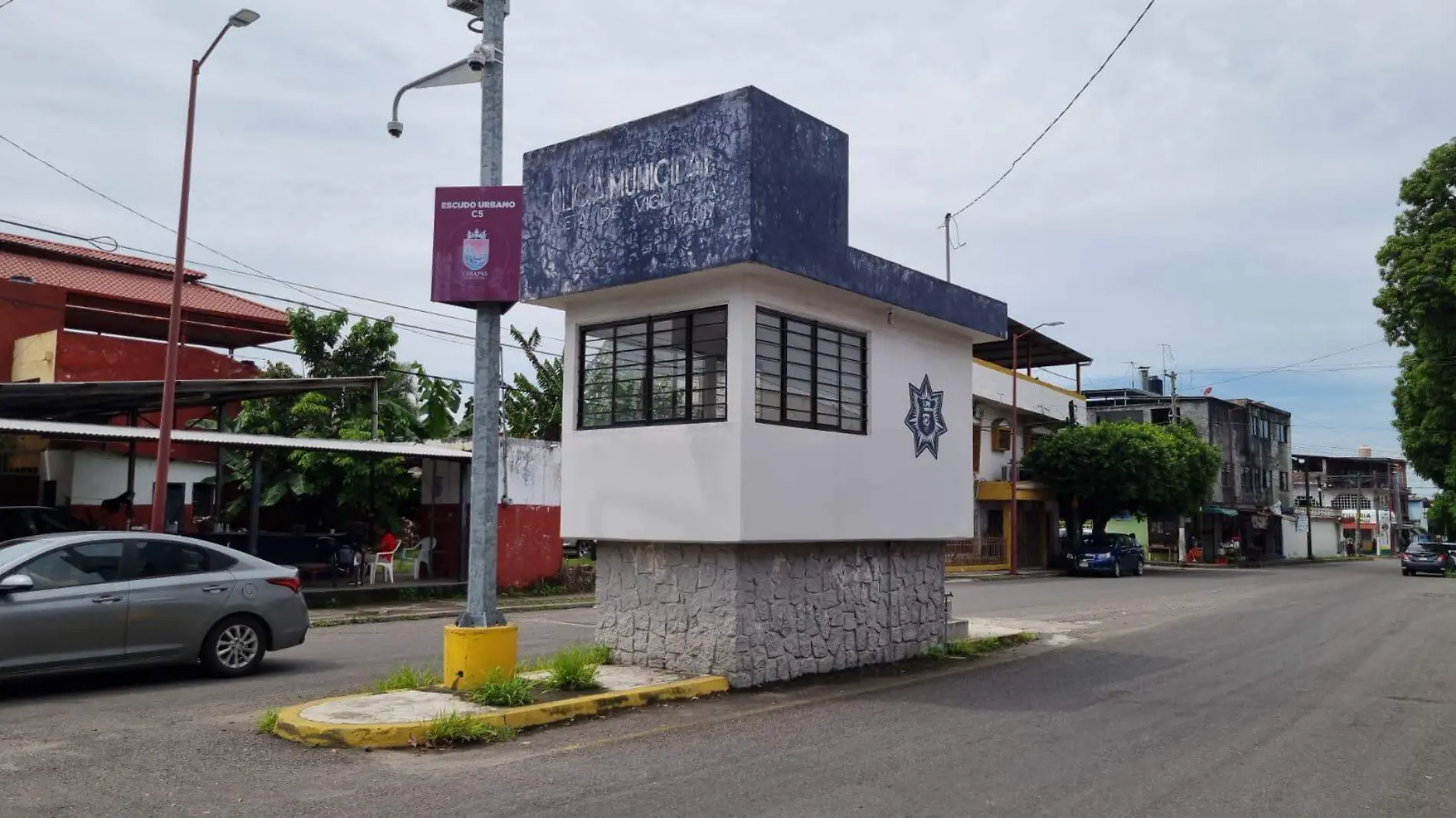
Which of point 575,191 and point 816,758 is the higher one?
point 575,191

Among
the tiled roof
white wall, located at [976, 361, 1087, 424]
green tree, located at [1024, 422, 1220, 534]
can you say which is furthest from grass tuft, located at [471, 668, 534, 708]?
green tree, located at [1024, 422, 1220, 534]

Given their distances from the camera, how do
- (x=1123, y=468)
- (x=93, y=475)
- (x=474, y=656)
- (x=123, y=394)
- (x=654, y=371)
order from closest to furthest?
1. (x=474, y=656)
2. (x=654, y=371)
3. (x=123, y=394)
4. (x=93, y=475)
5. (x=1123, y=468)

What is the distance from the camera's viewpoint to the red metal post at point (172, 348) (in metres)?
16.3

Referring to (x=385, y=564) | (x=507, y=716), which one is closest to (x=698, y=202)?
(x=507, y=716)

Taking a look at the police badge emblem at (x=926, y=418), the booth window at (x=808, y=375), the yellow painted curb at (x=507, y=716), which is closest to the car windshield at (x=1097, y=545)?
the police badge emblem at (x=926, y=418)

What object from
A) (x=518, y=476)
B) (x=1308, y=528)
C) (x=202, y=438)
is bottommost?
(x=1308, y=528)

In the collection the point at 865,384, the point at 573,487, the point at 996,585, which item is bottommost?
the point at 996,585

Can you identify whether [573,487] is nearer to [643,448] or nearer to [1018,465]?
[643,448]

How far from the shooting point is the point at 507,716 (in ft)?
27.7

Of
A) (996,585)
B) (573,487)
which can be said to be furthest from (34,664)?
(996,585)

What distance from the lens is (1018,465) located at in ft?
141

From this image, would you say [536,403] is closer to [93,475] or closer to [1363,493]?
[93,475]

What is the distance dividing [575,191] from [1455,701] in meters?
10.1

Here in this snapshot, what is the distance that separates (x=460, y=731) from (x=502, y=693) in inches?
33.4
